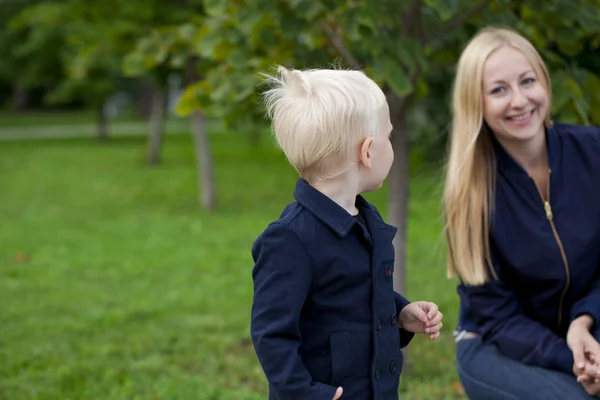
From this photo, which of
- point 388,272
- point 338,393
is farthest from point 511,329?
point 338,393

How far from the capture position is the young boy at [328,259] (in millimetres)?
1912

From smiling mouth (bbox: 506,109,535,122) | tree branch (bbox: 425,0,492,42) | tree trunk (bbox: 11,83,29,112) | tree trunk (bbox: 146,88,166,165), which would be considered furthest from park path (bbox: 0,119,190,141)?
smiling mouth (bbox: 506,109,535,122)

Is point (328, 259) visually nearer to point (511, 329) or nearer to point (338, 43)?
point (511, 329)

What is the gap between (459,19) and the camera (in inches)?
152

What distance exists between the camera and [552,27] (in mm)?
3609

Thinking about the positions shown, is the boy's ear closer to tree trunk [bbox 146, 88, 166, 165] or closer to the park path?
tree trunk [bbox 146, 88, 166, 165]

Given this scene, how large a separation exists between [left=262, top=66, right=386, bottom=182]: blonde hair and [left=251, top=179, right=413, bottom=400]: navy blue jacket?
0.09 metres

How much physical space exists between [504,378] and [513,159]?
724 millimetres

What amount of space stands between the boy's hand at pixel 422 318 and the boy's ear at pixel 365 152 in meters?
0.41

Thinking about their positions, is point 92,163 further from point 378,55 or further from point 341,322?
point 341,322

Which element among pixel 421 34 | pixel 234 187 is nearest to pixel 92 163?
pixel 234 187

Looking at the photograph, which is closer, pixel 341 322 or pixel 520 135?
pixel 341 322

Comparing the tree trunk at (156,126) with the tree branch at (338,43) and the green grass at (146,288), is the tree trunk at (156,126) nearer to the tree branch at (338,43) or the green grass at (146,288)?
the green grass at (146,288)

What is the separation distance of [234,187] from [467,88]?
9.86 m
